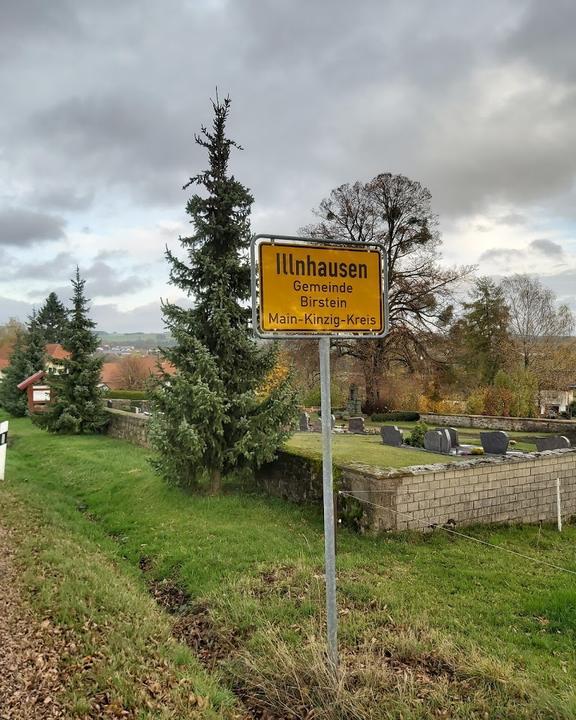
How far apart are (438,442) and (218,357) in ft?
29.4

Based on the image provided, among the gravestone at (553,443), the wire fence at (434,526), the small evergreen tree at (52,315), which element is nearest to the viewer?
the wire fence at (434,526)

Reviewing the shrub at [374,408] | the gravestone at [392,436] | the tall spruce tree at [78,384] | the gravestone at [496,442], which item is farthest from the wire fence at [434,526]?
the shrub at [374,408]

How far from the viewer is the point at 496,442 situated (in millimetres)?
14367

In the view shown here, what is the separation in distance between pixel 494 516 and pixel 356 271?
7.15m

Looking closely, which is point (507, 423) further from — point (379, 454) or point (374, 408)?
point (379, 454)

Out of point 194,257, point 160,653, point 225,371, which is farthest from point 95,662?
point 194,257

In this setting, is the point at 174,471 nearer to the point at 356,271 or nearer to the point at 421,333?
the point at 356,271

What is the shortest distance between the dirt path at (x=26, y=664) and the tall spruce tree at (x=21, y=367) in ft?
97.9

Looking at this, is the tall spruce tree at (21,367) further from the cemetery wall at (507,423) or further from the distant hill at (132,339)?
the distant hill at (132,339)

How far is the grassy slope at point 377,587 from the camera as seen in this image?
3.76 m

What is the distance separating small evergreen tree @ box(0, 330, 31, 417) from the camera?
31.3 meters

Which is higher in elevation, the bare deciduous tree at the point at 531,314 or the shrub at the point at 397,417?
the bare deciduous tree at the point at 531,314

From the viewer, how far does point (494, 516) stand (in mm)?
9141

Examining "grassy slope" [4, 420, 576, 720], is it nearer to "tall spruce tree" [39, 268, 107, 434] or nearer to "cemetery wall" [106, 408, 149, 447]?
"cemetery wall" [106, 408, 149, 447]
